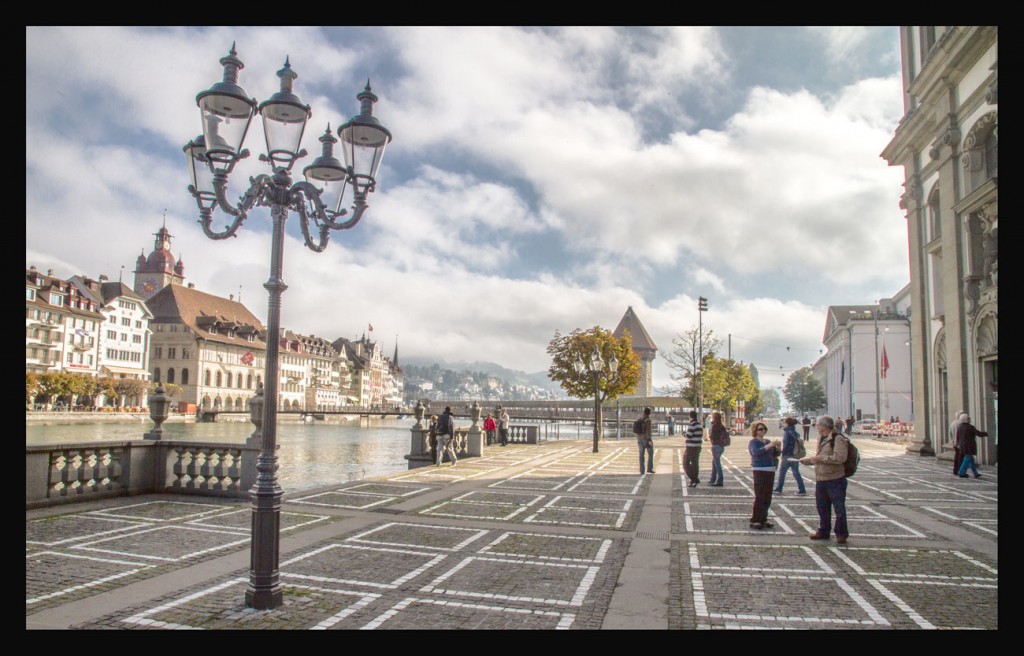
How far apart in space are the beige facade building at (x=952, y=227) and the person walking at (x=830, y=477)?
51.0 ft

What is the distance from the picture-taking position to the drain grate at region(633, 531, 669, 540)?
32.9ft

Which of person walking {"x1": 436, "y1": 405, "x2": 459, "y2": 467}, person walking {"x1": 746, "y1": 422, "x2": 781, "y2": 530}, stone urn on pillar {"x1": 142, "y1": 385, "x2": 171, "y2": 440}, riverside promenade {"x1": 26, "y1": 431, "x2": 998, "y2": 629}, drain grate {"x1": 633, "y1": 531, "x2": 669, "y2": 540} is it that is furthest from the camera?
person walking {"x1": 436, "y1": 405, "x2": 459, "y2": 467}

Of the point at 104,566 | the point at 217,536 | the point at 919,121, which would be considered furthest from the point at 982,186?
the point at 104,566

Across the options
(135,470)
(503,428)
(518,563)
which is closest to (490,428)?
(503,428)

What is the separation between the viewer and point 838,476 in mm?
9555

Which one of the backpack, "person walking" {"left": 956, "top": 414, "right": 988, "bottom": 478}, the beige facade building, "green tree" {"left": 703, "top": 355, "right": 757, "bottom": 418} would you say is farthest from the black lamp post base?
"green tree" {"left": 703, "top": 355, "right": 757, "bottom": 418}

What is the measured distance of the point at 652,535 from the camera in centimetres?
1020

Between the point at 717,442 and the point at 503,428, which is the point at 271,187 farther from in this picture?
the point at 503,428

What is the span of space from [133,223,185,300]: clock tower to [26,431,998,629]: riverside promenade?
132 m

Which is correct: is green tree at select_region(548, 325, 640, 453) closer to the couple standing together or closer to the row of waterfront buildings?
the couple standing together

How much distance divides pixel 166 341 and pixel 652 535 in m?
117

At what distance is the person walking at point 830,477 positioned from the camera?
9.45 m

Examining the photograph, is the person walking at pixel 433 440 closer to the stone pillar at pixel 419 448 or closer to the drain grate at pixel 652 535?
the stone pillar at pixel 419 448
